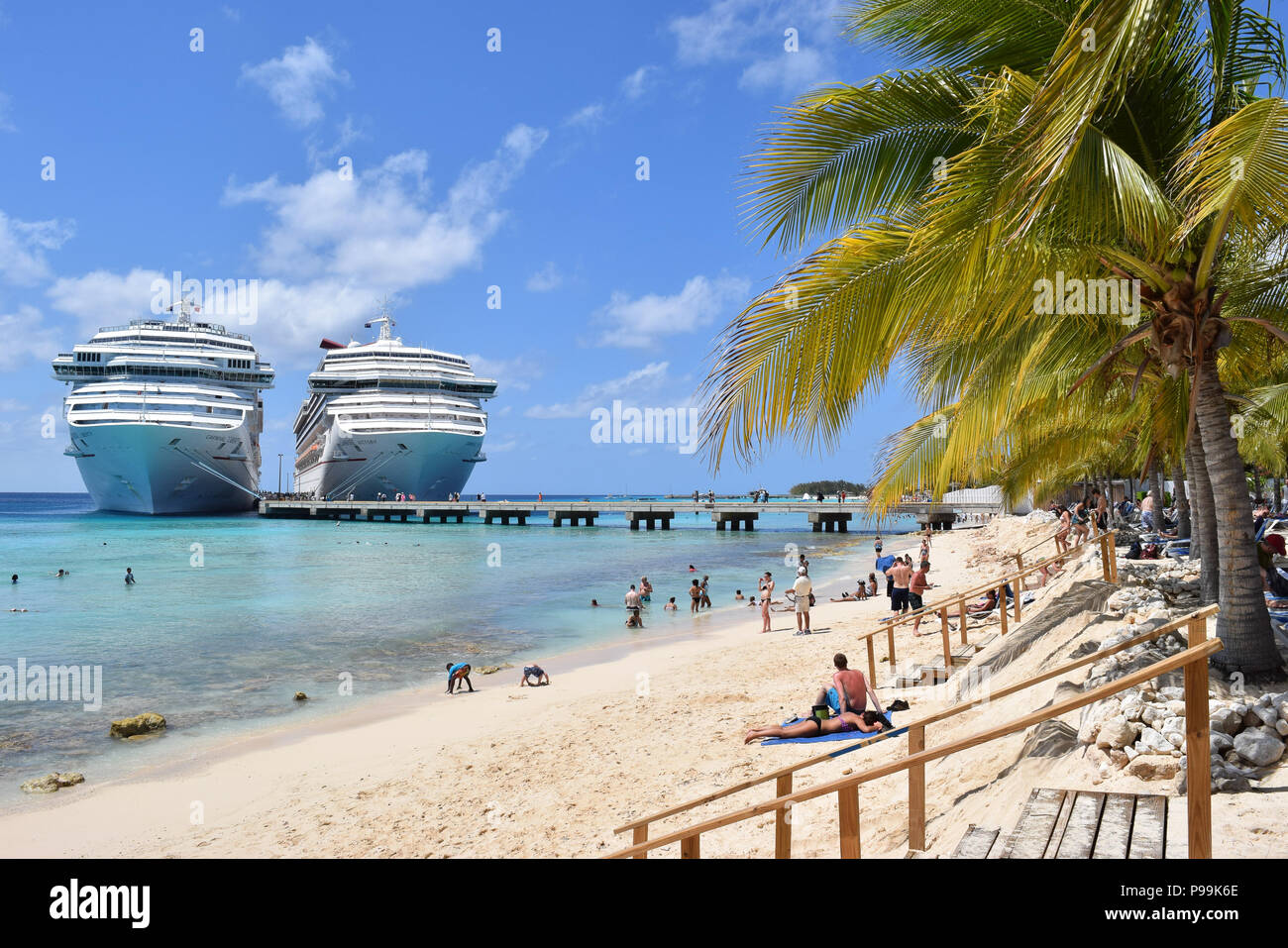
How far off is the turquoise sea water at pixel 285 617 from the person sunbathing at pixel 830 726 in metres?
6.61

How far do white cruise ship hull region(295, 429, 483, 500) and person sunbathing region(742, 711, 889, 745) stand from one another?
57.7 meters

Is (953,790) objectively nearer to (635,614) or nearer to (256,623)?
(635,614)

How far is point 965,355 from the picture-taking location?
23.3 feet

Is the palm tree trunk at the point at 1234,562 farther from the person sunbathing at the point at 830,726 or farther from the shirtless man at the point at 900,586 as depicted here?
the shirtless man at the point at 900,586

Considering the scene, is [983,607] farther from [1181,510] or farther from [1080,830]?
[1080,830]

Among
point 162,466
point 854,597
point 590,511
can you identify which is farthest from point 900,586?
point 162,466

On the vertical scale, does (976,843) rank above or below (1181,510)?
below

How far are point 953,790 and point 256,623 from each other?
19.9 meters

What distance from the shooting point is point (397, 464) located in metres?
65.4

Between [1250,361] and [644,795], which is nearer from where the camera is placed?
[644,795]

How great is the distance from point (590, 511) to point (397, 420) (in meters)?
18.8

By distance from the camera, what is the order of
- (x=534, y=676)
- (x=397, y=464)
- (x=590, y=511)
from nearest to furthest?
(x=534, y=676) < (x=397, y=464) < (x=590, y=511)

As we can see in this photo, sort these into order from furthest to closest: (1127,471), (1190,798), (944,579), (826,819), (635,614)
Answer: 1. (1127,471)
2. (944,579)
3. (635,614)
4. (826,819)
5. (1190,798)
